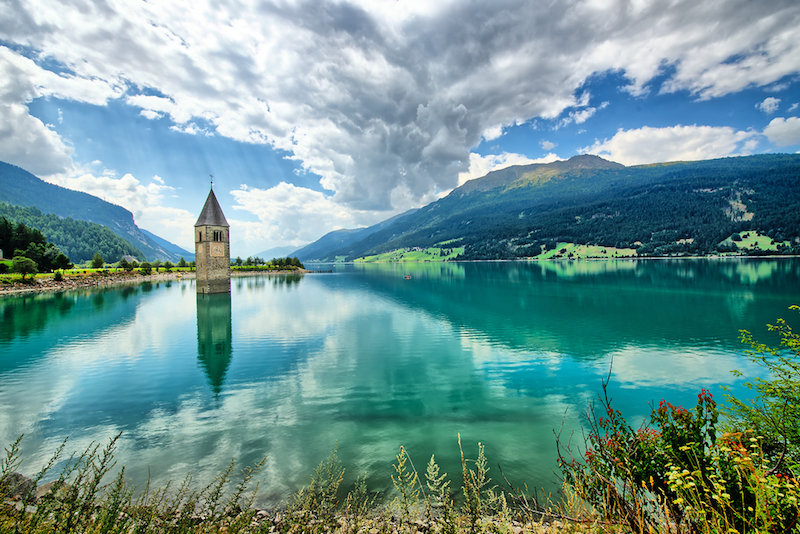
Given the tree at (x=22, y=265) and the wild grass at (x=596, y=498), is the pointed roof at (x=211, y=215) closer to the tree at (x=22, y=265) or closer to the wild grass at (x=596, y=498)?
the tree at (x=22, y=265)

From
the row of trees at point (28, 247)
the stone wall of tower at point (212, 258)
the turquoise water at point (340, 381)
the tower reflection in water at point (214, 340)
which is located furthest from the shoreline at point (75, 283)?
the tower reflection in water at point (214, 340)

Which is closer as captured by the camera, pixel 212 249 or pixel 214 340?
pixel 214 340

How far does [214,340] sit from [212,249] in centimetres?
3465

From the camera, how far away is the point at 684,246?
189 meters

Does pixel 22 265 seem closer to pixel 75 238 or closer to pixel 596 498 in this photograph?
pixel 596 498

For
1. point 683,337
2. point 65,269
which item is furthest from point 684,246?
point 65,269

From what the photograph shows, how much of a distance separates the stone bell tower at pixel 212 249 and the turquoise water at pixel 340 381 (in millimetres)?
19127

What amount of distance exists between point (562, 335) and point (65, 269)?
102177 mm

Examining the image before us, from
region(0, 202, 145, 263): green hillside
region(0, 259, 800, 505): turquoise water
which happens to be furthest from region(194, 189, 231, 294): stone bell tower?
region(0, 202, 145, 263): green hillside

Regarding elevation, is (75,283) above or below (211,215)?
below

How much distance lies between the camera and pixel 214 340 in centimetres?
2538

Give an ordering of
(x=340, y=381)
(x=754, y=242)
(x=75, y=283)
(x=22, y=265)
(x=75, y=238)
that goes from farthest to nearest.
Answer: (x=75, y=238) < (x=754, y=242) < (x=75, y=283) < (x=22, y=265) < (x=340, y=381)

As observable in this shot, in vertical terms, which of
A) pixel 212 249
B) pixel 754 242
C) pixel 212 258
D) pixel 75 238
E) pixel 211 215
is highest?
pixel 75 238

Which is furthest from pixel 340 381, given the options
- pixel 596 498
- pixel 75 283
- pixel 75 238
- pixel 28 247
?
pixel 75 238
